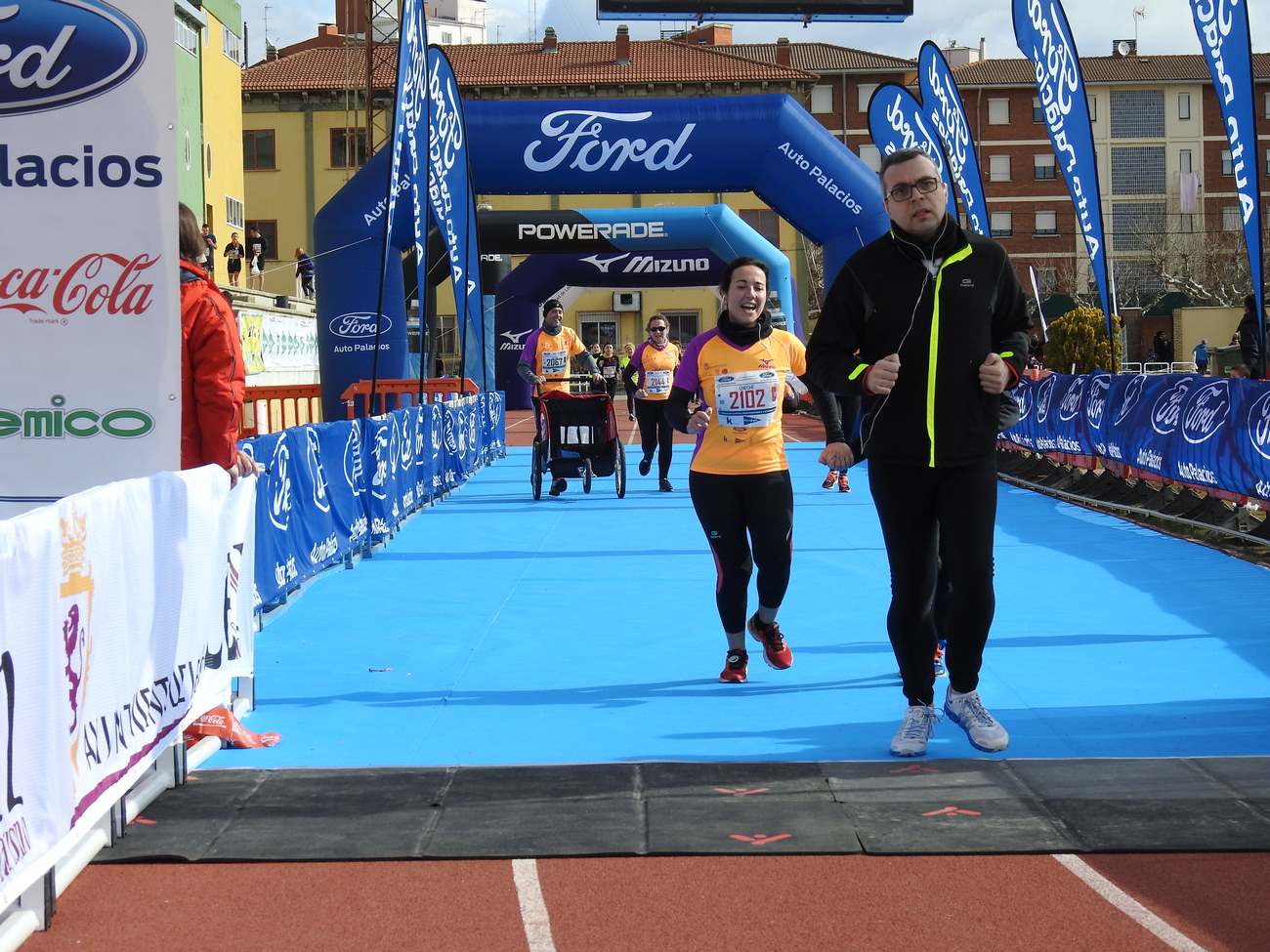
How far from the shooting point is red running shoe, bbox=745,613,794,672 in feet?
23.1

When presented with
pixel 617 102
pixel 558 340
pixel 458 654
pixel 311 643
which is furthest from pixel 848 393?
pixel 617 102

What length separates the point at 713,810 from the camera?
469 centimetres

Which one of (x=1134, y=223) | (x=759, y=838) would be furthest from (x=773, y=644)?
(x=1134, y=223)

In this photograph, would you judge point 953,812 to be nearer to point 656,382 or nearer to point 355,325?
point 656,382

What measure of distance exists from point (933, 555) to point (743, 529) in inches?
66.7

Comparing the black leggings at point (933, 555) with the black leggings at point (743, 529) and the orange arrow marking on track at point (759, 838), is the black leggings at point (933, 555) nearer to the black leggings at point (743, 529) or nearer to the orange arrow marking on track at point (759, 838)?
the orange arrow marking on track at point (759, 838)

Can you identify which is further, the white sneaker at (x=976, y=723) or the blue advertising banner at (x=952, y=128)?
the blue advertising banner at (x=952, y=128)

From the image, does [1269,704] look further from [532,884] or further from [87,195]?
[87,195]

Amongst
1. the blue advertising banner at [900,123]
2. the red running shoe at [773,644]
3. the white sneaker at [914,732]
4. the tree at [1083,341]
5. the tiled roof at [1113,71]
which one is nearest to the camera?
the white sneaker at [914,732]

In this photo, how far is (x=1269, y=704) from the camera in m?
6.20

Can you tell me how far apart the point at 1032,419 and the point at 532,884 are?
584 inches

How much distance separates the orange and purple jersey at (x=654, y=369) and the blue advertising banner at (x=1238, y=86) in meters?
6.72

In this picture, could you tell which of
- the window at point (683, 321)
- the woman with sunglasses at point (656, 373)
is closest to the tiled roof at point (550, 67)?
the window at point (683, 321)

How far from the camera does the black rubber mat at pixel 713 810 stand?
4359 mm
